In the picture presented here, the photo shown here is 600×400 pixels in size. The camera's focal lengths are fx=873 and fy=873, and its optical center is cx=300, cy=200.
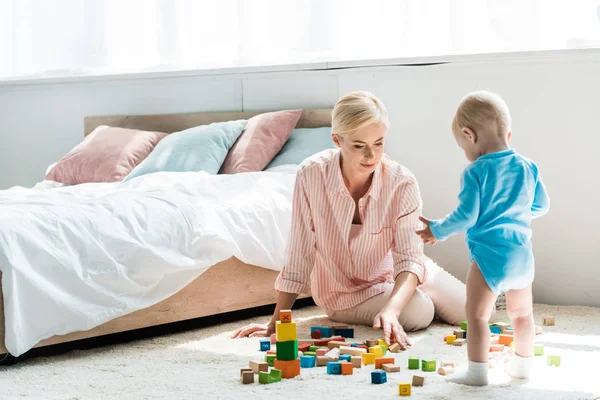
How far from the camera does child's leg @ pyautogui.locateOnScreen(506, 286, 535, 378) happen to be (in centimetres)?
206

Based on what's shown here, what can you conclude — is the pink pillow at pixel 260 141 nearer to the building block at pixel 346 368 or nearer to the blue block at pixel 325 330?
the blue block at pixel 325 330

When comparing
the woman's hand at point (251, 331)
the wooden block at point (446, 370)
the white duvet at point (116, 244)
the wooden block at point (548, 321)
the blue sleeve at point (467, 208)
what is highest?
the blue sleeve at point (467, 208)

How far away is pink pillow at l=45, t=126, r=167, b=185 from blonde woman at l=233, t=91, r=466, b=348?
141 cm

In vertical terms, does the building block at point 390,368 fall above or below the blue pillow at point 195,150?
below

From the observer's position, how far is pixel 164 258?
265 cm

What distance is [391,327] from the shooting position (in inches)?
98.3

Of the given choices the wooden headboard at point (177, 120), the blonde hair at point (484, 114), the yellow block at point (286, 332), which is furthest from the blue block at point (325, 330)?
the wooden headboard at point (177, 120)

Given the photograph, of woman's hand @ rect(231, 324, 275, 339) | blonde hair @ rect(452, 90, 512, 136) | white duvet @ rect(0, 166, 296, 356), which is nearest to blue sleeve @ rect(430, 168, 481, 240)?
blonde hair @ rect(452, 90, 512, 136)

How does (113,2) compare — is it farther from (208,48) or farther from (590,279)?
(590,279)

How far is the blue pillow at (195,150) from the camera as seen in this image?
3.68 m

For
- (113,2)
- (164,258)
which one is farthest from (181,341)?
(113,2)


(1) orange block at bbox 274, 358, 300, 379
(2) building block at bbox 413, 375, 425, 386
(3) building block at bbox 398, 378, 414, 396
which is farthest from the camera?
(1) orange block at bbox 274, 358, 300, 379

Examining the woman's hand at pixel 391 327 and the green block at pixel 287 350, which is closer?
the green block at pixel 287 350

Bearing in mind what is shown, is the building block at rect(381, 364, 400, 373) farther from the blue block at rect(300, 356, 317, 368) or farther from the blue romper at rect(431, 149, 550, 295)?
the blue romper at rect(431, 149, 550, 295)
